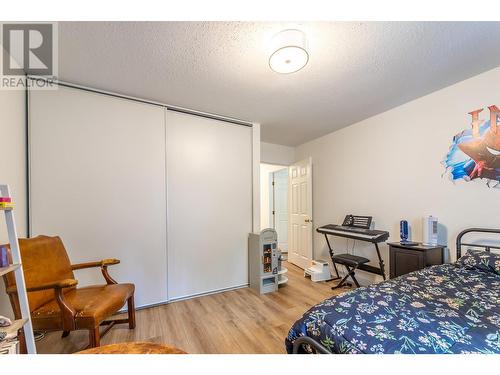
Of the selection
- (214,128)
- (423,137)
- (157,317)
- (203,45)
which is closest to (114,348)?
(157,317)

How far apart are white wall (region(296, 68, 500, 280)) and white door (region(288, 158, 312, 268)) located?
291 mm

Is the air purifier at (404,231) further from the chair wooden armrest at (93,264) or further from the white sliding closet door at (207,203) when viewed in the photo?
the chair wooden armrest at (93,264)

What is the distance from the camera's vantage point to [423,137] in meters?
2.53

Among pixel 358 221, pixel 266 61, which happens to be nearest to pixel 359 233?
pixel 358 221

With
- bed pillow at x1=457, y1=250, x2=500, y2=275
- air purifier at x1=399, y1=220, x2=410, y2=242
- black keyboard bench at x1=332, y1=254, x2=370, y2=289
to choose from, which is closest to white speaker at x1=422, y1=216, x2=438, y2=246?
Result: air purifier at x1=399, y1=220, x2=410, y2=242

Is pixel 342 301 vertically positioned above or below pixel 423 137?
below

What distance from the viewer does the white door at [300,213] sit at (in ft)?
12.7

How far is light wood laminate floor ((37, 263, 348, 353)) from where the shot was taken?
182cm

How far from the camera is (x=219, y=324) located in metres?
2.15

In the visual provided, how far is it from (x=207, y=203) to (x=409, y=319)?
7.72 ft

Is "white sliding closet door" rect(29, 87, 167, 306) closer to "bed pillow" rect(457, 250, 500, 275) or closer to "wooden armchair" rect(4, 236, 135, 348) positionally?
"wooden armchair" rect(4, 236, 135, 348)
